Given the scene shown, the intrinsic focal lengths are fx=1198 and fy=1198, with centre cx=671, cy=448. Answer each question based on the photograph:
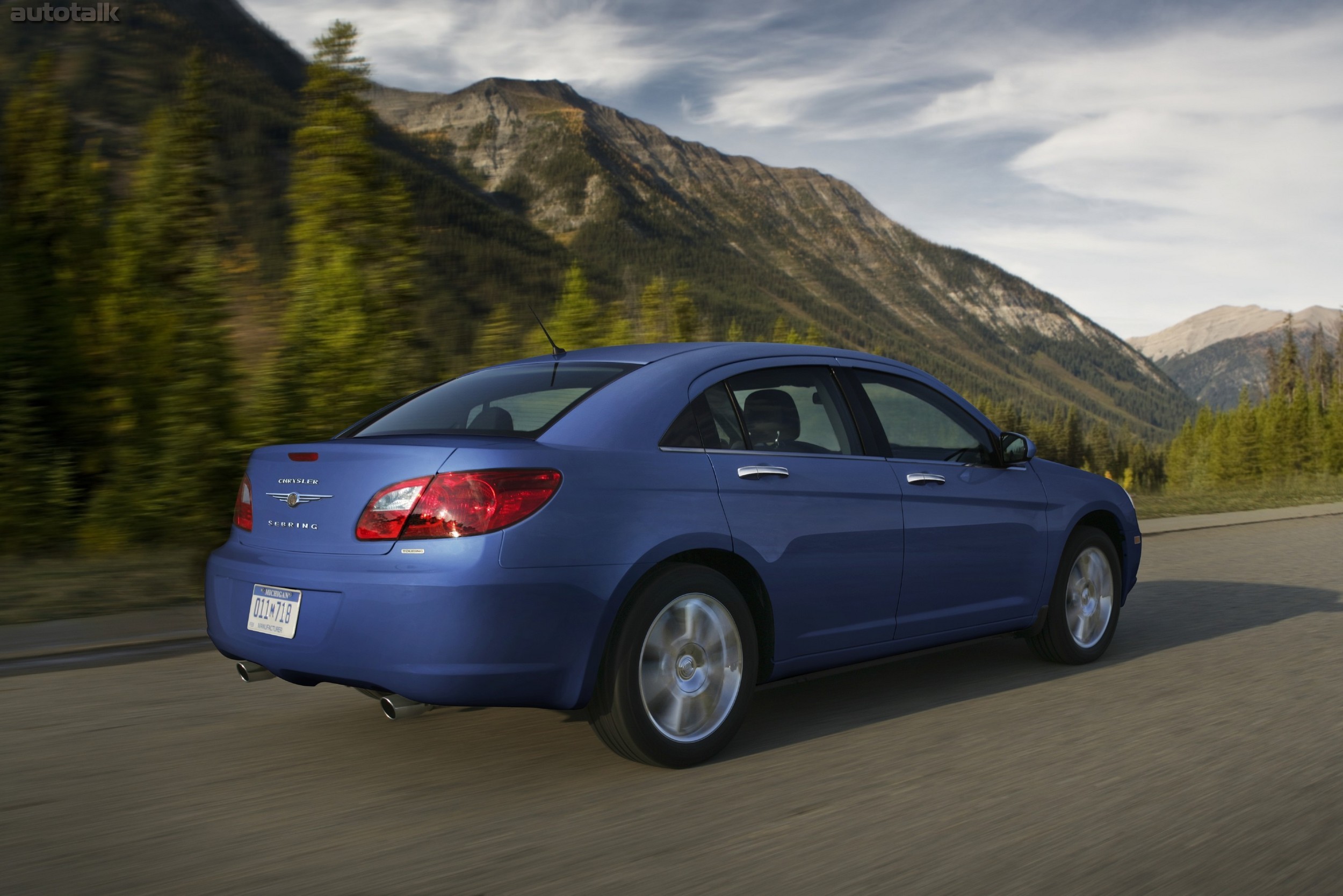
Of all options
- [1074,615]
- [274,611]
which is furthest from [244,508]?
[1074,615]

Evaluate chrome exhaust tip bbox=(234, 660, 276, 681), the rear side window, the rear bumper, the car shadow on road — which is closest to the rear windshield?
the rear side window

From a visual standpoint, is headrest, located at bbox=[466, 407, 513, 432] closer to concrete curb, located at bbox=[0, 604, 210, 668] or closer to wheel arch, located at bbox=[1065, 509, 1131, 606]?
concrete curb, located at bbox=[0, 604, 210, 668]

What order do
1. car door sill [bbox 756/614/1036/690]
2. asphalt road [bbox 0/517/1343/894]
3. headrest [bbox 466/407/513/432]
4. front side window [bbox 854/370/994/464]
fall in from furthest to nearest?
front side window [bbox 854/370/994/464]
car door sill [bbox 756/614/1036/690]
headrest [bbox 466/407/513/432]
asphalt road [bbox 0/517/1343/894]

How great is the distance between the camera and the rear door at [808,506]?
4668 mm

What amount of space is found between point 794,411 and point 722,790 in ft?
5.65

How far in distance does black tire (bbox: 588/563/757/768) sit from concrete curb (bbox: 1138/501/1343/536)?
11.2 meters

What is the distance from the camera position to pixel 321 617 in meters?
4.05

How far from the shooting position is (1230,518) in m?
17.5

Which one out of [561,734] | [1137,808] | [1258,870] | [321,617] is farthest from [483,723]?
[1258,870]

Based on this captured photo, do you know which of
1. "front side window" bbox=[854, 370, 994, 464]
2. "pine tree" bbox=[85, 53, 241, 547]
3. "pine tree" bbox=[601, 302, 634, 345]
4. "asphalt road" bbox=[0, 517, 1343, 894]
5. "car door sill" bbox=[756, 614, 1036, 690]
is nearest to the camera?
"asphalt road" bbox=[0, 517, 1343, 894]

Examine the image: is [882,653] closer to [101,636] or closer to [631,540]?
[631,540]

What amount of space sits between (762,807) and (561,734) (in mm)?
1234

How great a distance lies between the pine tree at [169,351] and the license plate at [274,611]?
698 cm

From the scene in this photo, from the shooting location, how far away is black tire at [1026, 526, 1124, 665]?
6234 mm
